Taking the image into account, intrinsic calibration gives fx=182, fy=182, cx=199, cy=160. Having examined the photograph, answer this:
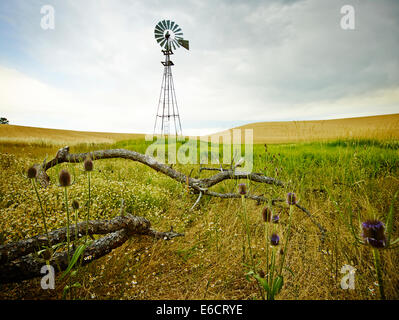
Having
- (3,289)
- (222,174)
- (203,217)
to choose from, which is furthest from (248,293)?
(3,289)

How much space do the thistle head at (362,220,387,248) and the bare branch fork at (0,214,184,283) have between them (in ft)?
6.29

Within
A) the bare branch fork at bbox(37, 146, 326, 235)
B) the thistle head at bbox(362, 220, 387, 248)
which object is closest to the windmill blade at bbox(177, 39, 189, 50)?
the bare branch fork at bbox(37, 146, 326, 235)

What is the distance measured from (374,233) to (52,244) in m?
2.27

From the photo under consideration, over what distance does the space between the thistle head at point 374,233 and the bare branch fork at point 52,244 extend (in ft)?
6.29

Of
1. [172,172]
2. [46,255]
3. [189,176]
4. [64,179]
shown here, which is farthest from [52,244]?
[189,176]

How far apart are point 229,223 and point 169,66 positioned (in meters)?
13.5

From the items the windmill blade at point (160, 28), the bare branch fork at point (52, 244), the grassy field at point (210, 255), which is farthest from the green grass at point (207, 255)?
the windmill blade at point (160, 28)

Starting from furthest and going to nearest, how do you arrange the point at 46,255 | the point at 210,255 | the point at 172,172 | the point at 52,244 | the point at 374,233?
the point at 172,172
the point at 210,255
the point at 52,244
the point at 46,255
the point at 374,233

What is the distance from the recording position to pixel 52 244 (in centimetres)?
151

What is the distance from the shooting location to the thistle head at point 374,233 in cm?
99

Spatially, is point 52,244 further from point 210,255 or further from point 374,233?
point 374,233

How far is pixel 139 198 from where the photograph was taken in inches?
130

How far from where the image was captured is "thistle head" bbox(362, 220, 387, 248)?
0.99 meters
